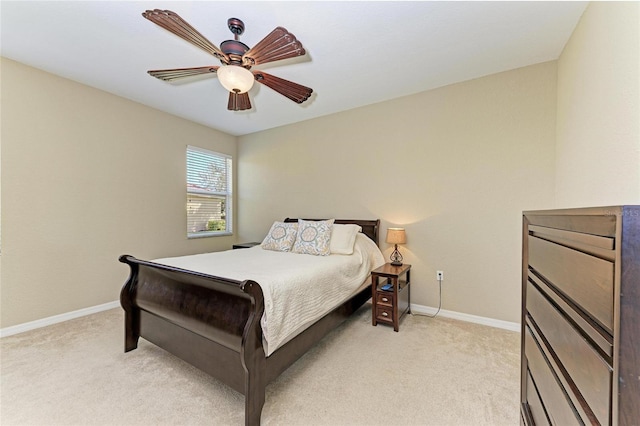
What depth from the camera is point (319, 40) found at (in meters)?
2.17

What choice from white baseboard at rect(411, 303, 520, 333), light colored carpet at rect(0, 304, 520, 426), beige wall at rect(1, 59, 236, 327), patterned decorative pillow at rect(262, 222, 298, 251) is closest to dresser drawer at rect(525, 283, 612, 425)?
light colored carpet at rect(0, 304, 520, 426)

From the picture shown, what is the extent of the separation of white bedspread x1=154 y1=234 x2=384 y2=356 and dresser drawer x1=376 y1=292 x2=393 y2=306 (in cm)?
24

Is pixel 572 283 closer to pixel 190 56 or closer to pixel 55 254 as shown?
pixel 190 56

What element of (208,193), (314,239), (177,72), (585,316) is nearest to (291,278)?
(314,239)

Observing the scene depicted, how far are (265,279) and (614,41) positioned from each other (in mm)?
2534

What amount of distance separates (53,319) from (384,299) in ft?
11.5

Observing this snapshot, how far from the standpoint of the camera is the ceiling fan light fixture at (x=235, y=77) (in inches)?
71.3

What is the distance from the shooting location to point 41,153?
2680mm

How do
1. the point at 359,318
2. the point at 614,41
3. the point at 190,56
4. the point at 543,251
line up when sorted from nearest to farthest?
the point at 543,251 < the point at 614,41 < the point at 190,56 < the point at 359,318

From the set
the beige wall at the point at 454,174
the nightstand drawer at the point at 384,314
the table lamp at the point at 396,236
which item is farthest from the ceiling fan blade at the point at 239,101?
the nightstand drawer at the point at 384,314

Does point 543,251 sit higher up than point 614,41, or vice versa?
point 614,41

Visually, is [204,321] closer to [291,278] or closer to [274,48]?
[291,278]

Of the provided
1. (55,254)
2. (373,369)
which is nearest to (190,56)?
(55,254)

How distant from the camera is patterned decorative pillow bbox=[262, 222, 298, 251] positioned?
10.5 feet
